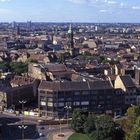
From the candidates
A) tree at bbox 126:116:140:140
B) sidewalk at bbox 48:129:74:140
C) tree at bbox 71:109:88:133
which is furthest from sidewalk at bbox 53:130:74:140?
tree at bbox 126:116:140:140

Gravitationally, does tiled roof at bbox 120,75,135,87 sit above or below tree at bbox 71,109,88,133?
above

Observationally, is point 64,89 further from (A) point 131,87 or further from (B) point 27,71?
(B) point 27,71

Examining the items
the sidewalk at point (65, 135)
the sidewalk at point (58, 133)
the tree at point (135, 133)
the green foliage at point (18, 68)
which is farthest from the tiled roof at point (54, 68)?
the tree at point (135, 133)

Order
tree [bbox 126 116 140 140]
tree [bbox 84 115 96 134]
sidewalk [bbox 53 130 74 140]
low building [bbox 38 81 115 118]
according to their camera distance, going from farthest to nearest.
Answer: low building [bbox 38 81 115 118]
sidewalk [bbox 53 130 74 140]
tree [bbox 84 115 96 134]
tree [bbox 126 116 140 140]

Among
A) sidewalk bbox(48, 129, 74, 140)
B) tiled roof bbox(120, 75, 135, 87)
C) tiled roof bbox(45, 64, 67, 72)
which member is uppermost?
tiled roof bbox(120, 75, 135, 87)

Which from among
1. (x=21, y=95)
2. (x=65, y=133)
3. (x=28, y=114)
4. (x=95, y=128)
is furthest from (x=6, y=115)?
(x=95, y=128)

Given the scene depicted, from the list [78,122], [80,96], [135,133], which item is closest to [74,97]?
[80,96]

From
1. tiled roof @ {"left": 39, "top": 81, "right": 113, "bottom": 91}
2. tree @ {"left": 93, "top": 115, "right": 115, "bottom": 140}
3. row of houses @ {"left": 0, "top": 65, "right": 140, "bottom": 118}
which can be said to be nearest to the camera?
tree @ {"left": 93, "top": 115, "right": 115, "bottom": 140}

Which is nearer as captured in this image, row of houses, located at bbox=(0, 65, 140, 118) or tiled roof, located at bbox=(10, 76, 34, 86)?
row of houses, located at bbox=(0, 65, 140, 118)

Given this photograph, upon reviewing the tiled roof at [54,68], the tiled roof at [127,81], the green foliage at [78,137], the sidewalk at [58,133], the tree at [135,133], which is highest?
the tiled roof at [127,81]

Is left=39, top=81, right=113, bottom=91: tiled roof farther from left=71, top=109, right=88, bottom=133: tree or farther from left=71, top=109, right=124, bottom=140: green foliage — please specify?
left=71, top=109, right=124, bottom=140: green foliage

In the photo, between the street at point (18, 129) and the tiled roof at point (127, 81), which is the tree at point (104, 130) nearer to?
the street at point (18, 129)
